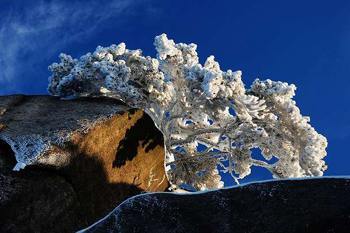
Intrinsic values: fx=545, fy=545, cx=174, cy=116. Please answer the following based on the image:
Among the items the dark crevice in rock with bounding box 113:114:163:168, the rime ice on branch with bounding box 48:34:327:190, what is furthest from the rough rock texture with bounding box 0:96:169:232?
the rime ice on branch with bounding box 48:34:327:190

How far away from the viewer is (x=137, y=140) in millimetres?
15656

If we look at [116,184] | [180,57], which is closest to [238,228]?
[116,184]

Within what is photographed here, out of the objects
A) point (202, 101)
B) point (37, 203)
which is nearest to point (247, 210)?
point (37, 203)

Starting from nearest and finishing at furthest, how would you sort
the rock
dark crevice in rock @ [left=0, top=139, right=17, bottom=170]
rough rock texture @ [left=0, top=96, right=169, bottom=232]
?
the rock < dark crevice in rock @ [left=0, top=139, right=17, bottom=170] < rough rock texture @ [left=0, top=96, right=169, bottom=232]

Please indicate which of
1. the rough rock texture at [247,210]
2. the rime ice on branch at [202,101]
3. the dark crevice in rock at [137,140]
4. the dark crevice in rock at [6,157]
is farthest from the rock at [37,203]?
the rime ice on branch at [202,101]

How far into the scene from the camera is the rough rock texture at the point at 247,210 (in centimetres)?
933

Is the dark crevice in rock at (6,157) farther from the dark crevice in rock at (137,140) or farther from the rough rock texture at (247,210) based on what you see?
the rough rock texture at (247,210)

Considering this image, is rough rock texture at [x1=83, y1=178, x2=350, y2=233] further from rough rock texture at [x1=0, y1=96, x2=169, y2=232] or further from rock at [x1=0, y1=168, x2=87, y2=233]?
rough rock texture at [x1=0, y1=96, x2=169, y2=232]

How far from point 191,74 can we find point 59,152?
22.0ft

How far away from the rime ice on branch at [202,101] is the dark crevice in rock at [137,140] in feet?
8.41

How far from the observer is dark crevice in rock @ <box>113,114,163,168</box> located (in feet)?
49.4

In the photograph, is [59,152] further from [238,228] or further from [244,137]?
[244,137]

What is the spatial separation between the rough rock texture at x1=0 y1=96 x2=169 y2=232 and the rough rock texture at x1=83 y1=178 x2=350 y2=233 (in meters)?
3.02

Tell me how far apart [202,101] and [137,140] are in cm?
386
